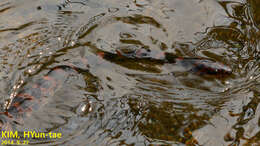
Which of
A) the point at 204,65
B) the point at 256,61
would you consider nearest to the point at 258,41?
the point at 256,61

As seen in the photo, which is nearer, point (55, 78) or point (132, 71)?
point (55, 78)

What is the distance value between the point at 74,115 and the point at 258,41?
2.67m

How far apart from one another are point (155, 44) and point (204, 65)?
757 millimetres

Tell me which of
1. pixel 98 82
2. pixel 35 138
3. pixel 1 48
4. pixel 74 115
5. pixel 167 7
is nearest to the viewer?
pixel 35 138

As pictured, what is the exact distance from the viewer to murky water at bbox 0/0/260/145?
3123 millimetres

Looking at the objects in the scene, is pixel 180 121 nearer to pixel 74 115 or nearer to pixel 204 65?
pixel 204 65

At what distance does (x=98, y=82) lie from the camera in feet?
11.6

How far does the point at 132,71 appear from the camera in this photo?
3.72 meters

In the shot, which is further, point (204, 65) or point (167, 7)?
point (167, 7)

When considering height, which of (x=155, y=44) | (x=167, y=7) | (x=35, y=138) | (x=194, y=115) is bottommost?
(x=35, y=138)

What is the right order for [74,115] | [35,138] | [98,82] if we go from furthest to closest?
[98,82], [74,115], [35,138]

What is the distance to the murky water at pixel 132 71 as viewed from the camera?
3.12m

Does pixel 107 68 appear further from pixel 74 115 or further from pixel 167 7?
pixel 167 7

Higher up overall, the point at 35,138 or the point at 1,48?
the point at 1,48
